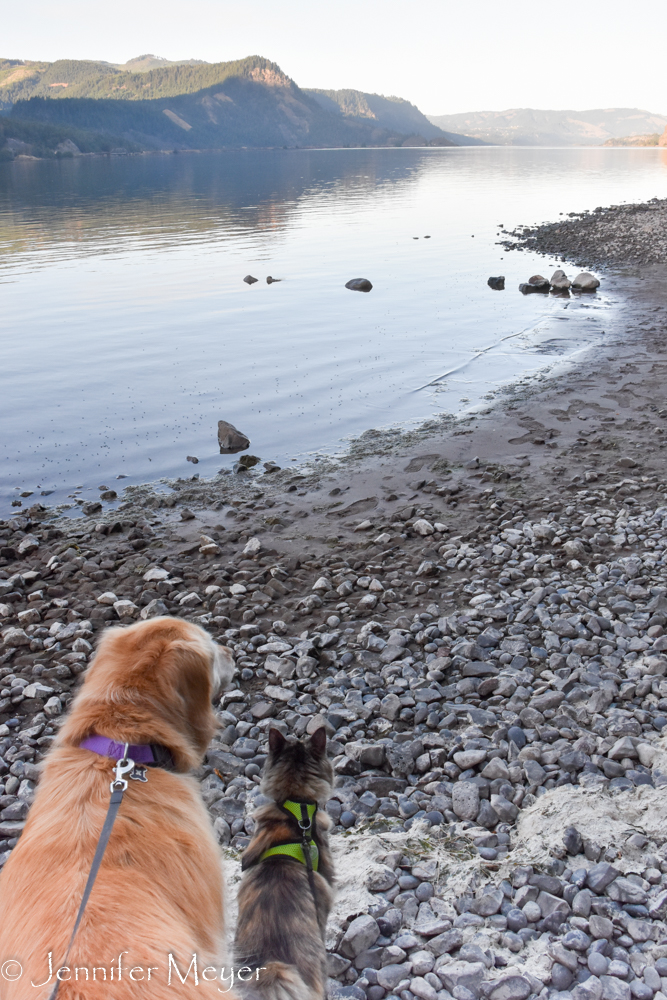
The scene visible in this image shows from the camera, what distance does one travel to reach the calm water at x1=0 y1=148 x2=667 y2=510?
1451cm

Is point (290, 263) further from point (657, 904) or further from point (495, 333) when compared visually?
point (657, 904)

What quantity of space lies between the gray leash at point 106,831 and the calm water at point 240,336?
9680 millimetres

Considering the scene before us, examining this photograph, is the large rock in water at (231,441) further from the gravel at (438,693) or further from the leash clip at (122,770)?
the leash clip at (122,770)

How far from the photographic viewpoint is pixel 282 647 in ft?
22.0

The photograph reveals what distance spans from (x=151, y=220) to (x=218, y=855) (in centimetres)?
5792

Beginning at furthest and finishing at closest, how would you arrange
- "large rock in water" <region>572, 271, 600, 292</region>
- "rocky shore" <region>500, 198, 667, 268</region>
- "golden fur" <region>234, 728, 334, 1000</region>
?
1. "rocky shore" <region>500, 198, 667, 268</region>
2. "large rock in water" <region>572, 271, 600, 292</region>
3. "golden fur" <region>234, 728, 334, 1000</region>

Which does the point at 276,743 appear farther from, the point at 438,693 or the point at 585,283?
the point at 585,283

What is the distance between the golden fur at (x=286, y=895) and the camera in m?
3.00

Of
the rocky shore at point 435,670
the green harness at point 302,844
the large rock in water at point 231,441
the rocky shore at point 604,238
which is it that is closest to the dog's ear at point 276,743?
the green harness at point 302,844

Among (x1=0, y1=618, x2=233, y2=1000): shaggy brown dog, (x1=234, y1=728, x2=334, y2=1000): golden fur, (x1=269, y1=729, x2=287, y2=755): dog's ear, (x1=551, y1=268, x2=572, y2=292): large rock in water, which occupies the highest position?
(x1=551, y1=268, x2=572, y2=292): large rock in water

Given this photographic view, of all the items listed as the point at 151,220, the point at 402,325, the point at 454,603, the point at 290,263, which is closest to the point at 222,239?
the point at 290,263

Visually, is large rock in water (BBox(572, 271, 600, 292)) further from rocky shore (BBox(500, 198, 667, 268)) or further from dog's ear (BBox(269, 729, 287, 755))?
dog's ear (BBox(269, 729, 287, 755))

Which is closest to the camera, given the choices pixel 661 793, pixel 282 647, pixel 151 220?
pixel 661 793

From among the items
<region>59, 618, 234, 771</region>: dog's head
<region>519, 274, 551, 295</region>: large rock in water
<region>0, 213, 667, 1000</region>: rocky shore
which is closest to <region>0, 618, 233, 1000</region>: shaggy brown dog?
<region>59, 618, 234, 771</region>: dog's head
